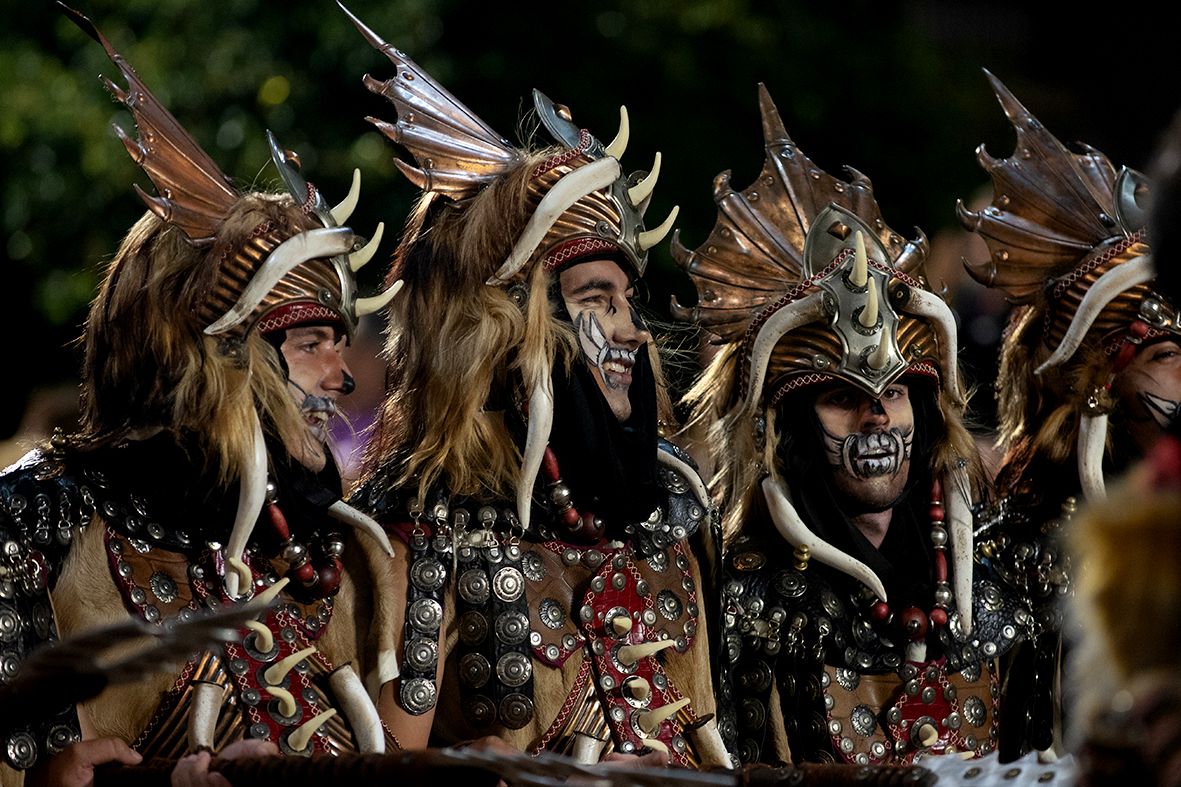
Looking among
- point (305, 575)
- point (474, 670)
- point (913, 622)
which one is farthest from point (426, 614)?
point (913, 622)

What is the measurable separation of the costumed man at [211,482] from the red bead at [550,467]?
1.44 ft

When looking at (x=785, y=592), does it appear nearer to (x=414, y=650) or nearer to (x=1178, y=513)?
(x=414, y=650)

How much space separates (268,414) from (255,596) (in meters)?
0.41

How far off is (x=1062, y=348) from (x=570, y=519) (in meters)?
1.42

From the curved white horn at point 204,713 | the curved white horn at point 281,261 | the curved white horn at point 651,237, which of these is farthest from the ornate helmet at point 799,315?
the curved white horn at point 204,713

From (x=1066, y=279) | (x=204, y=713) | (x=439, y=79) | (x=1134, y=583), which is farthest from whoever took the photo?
(x=439, y=79)

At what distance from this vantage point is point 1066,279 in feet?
17.4

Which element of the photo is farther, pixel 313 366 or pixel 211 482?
pixel 313 366

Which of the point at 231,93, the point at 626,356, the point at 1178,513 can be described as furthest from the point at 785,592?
the point at 231,93

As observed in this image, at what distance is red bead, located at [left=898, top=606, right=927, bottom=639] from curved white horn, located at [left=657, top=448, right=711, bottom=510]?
0.57m

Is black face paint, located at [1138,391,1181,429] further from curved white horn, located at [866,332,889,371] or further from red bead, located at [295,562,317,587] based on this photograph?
red bead, located at [295,562,317,587]

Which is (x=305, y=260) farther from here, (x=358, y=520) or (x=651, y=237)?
(x=651, y=237)

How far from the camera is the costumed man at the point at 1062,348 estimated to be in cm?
521

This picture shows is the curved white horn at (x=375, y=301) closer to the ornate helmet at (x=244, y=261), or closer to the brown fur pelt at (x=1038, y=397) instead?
the ornate helmet at (x=244, y=261)
